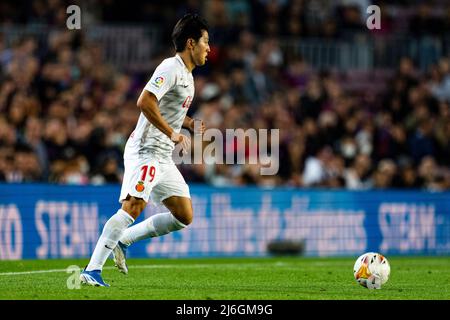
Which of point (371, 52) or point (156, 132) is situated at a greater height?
point (371, 52)

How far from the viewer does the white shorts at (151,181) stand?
1043cm

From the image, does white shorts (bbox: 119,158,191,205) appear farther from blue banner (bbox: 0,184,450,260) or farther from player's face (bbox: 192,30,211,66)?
blue banner (bbox: 0,184,450,260)

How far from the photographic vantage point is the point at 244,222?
721 inches

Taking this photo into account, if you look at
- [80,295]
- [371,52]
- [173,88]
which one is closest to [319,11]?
[371,52]

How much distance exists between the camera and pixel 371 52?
24.9 meters

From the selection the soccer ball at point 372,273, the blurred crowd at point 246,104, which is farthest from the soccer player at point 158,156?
the blurred crowd at point 246,104

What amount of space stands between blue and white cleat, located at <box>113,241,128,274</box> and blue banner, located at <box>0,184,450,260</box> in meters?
5.73

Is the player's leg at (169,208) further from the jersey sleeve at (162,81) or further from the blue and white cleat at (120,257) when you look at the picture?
the jersey sleeve at (162,81)

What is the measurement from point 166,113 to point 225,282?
1.98m

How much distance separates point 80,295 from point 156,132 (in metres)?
2.04

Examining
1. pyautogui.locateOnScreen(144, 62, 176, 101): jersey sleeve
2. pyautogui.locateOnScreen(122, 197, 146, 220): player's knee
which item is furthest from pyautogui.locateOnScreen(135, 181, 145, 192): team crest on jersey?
pyautogui.locateOnScreen(144, 62, 176, 101): jersey sleeve

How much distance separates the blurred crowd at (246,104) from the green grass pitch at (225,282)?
339 cm
